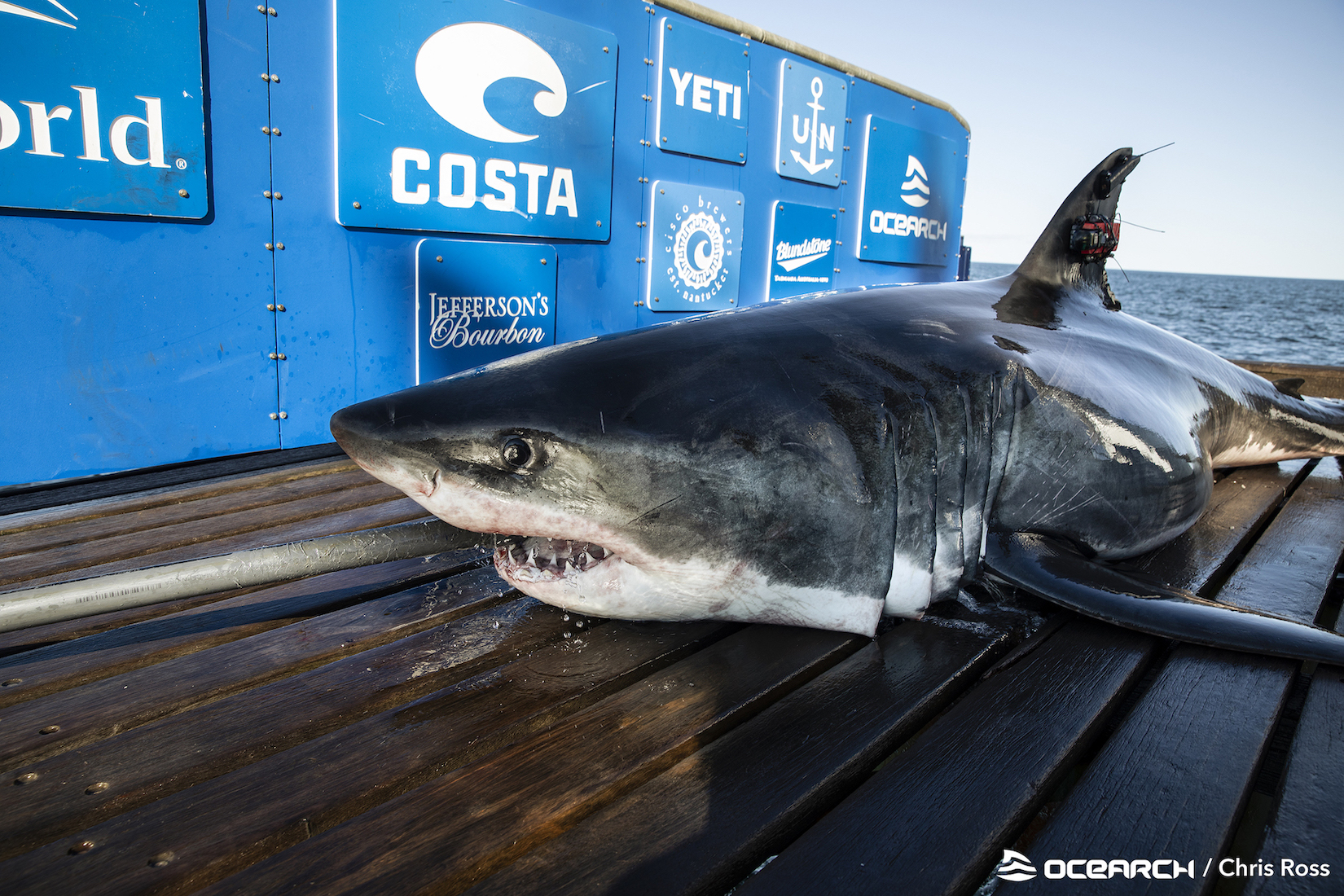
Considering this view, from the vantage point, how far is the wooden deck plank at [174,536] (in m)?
1.84

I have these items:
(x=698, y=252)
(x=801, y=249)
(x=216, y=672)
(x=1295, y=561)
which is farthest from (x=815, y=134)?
(x=216, y=672)

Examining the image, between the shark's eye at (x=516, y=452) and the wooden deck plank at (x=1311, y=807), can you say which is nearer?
the wooden deck plank at (x=1311, y=807)

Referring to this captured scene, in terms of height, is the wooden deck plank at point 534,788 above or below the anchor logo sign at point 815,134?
below

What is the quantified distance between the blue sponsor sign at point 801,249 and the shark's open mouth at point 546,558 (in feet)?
12.4

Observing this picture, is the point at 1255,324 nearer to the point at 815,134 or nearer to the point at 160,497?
the point at 815,134

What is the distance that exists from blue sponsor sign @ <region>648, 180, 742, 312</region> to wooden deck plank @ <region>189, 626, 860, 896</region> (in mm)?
3324

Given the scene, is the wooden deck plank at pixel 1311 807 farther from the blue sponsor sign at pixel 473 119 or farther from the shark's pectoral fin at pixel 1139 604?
the blue sponsor sign at pixel 473 119

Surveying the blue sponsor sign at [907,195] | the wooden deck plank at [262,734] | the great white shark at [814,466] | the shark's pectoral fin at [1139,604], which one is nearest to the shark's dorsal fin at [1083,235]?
the great white shark at [814,466]

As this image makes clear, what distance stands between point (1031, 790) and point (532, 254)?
3269 mm

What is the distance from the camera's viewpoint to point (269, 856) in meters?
0.97

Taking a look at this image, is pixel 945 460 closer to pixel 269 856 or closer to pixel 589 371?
pixel 589 371

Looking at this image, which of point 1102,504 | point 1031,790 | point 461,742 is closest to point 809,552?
point 1031,790

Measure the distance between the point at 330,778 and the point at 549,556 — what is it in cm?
57

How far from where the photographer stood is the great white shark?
55.2 inches
